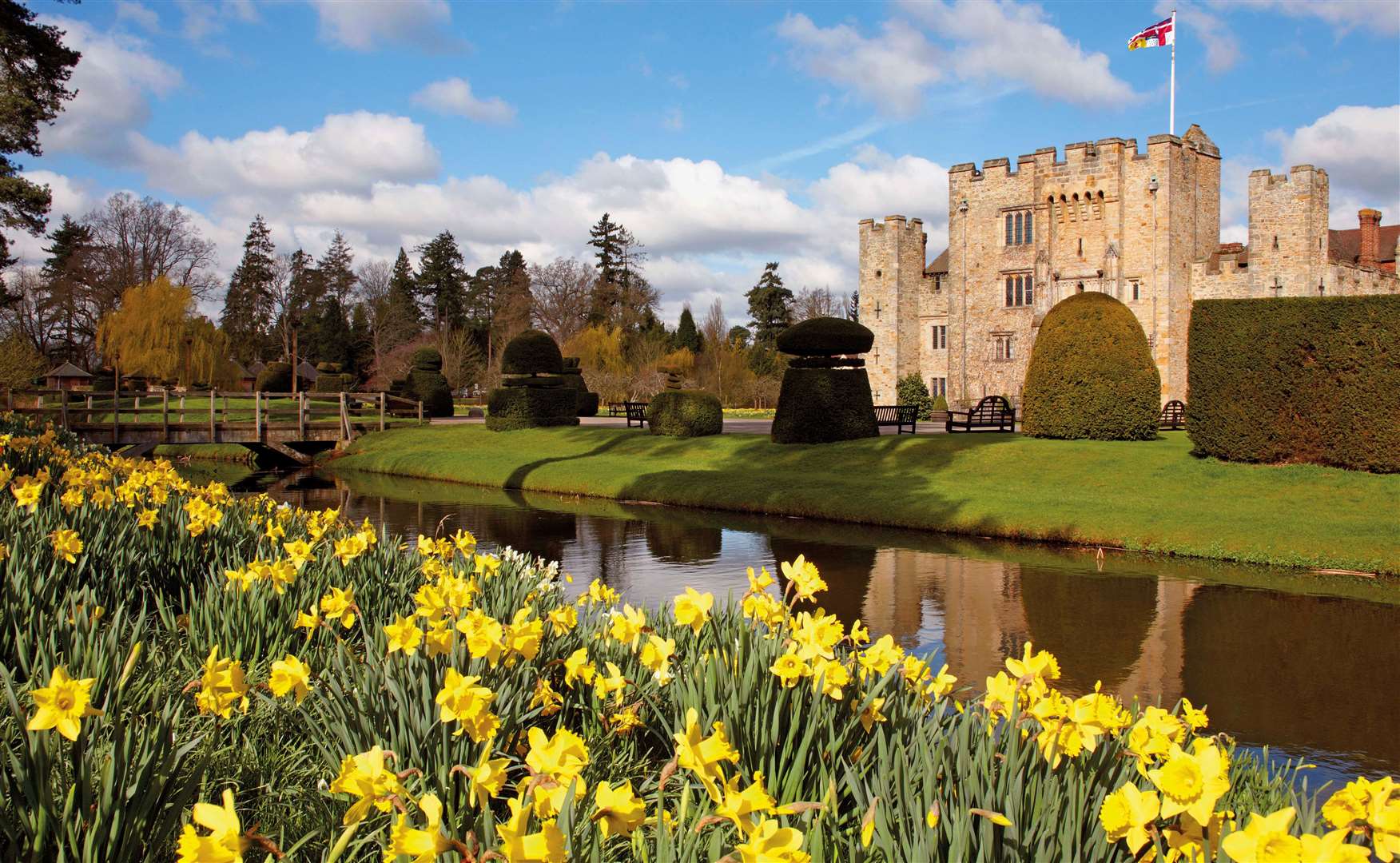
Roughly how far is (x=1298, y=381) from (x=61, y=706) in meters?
18.2

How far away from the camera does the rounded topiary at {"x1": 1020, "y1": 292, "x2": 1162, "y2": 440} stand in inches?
853

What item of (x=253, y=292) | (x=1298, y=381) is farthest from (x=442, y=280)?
(x=1298, y=381)

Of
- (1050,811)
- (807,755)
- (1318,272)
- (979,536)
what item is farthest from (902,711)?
(1318,272)

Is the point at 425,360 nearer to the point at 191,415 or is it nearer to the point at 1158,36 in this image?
the point at 191,415

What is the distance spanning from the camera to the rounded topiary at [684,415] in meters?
28.6

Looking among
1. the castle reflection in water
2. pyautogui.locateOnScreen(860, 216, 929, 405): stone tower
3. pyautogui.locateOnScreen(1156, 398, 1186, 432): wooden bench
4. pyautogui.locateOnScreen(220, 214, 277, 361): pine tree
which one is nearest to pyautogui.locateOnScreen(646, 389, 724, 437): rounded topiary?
the castle reflection in water

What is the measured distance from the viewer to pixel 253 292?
75750mm

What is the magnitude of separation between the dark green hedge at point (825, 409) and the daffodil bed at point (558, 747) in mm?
18870

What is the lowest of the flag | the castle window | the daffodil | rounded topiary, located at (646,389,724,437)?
the daffodil

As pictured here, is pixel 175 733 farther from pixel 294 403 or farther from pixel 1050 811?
pixel 294 403

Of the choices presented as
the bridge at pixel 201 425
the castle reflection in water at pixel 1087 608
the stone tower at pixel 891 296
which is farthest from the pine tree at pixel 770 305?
the castle reflection in water at pixel 1087 608

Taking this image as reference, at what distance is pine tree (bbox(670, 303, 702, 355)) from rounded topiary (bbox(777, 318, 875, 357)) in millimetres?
45307

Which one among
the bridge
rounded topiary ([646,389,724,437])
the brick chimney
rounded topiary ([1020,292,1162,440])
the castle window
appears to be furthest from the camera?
the castle window

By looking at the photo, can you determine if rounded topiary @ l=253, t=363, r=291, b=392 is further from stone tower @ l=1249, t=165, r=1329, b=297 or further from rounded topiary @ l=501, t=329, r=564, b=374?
stone tower @ l=1249, t=165, r=1329, b=297
